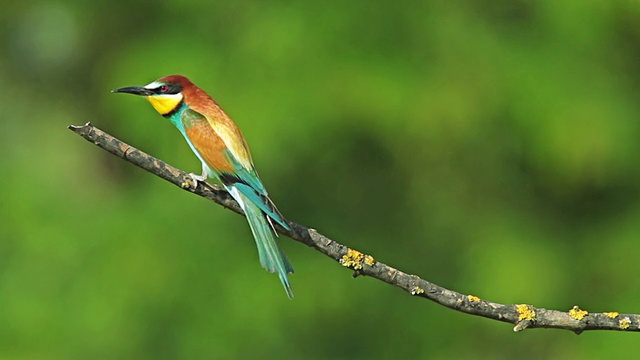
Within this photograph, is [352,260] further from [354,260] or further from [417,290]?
[417,290]

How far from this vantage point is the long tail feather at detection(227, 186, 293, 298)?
2.18 meters

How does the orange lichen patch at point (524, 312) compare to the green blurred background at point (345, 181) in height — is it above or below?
below

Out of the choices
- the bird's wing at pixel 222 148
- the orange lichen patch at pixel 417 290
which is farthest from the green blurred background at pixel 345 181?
the orange lichen patch at pixel 417 290

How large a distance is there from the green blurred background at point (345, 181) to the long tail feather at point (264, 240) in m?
1.77

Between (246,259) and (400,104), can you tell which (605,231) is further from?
(246,259)

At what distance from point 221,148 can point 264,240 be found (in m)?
0.21

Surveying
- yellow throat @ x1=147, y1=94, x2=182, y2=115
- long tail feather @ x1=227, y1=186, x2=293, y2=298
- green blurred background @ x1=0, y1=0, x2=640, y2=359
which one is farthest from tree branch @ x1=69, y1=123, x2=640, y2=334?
green blurred background @ x1=0, y1=0, x2=640, y2=359

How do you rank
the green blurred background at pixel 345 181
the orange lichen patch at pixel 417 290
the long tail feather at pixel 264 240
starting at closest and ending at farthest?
the orange lichen patch at pixel 417 290 → the long tail feather at pixel 264 240 → the green blurred background at pixel 345 181

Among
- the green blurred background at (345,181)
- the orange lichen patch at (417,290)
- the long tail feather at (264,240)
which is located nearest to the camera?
the orange lichen patch at (417,290)

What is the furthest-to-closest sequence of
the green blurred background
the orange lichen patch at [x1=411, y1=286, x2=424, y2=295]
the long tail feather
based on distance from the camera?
the green blurred background → the long tail feather → the orange lichen patch at [x1=411, y1=286, x2=424, y2=295]

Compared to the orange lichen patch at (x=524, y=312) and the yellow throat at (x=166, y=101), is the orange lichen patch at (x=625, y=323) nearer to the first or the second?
the orange lichen patch at (x=524, y=312)

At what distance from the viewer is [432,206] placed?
4.59 meters

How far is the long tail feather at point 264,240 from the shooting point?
7.16 feet

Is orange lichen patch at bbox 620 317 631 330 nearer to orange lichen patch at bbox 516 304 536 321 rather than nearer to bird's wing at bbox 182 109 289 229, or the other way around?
orange lichen patch at bbox 516 304 536 321
